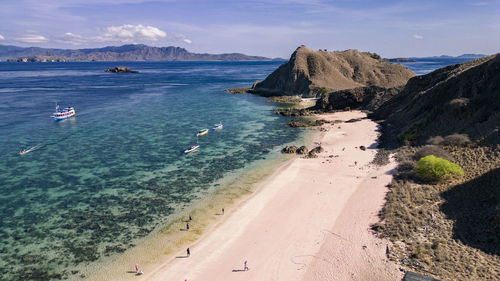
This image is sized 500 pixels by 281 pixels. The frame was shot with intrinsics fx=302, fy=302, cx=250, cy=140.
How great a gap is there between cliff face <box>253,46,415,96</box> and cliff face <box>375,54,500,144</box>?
50.6 metres

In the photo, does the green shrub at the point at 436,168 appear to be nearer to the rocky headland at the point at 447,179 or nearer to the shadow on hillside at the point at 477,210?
the rocky headland at the point at 447,179

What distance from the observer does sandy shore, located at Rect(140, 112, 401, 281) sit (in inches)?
895

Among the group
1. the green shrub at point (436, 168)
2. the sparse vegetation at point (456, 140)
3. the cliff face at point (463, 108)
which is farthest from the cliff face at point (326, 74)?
the green shrub at point (436, 168)

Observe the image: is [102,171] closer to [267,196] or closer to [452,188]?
[267,196]

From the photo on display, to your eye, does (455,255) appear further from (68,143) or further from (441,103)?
(68,143)

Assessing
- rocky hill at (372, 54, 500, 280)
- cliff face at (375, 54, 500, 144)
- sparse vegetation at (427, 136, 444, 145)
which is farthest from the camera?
sparse vegetation at (427, 136, 444, 145)

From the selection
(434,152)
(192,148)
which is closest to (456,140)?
(434,152)

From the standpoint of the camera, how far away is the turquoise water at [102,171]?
88.3 ft

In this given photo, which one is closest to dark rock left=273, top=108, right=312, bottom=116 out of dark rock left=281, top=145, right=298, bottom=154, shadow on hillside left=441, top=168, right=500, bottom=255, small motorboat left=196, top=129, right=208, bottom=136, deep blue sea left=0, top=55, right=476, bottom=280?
deep blue sea left=0, top=55, right=476, bottom=280

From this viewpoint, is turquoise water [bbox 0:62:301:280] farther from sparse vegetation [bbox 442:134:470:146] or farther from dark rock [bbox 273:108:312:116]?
sparse vegetation [bbox 442:134:470:146]

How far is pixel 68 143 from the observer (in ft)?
182

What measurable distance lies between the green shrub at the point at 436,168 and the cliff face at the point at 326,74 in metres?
71.2

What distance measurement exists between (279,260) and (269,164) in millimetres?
22045

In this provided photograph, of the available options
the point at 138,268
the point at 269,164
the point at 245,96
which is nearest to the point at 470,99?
the point at 269,164
